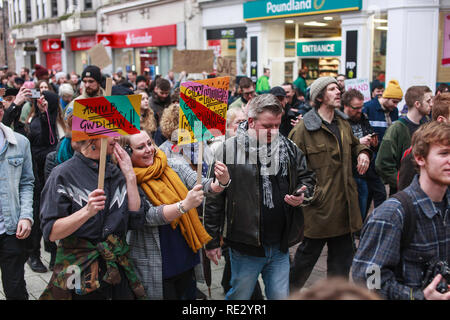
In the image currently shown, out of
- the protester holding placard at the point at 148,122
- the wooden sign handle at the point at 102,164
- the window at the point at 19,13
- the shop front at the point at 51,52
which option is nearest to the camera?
the wooden sign handle at the point at 102,164

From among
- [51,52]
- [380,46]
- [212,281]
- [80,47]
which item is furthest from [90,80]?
[51,52]

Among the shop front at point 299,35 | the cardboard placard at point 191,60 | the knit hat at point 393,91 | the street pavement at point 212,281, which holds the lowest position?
the street pavement at point 212,281

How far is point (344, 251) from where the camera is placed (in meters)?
4.80

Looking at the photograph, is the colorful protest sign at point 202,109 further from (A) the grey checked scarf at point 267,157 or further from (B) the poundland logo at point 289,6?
(B) the poundland logo at point 289,6

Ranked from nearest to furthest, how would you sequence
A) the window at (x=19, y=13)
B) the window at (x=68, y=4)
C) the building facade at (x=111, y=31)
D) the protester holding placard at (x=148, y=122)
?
the protester holding placard at (x=148, y=122) → the building facade at (x=111, y=31) → the window at (x=68, y=4) → the window at (x=19, y=13)

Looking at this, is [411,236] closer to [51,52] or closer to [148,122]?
[148,122]

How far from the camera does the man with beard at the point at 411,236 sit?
8.34 feet

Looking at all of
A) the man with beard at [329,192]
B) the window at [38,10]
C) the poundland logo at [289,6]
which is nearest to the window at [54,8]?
the window at [38,10]

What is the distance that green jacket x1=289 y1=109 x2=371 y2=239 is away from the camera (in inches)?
183

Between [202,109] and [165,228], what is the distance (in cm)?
87

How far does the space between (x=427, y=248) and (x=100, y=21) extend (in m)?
30.6

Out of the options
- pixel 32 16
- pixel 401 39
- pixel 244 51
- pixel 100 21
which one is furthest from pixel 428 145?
pixel 32 16

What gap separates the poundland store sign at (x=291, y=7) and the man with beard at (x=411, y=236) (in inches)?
500
